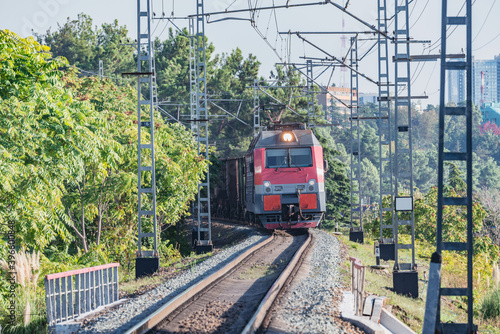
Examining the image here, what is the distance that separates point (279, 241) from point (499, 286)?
7682 millimetres

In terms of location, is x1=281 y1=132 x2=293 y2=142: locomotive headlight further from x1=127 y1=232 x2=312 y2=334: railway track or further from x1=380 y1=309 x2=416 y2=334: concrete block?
x1=380 y1=309 x2=416 y2=334: concrete block

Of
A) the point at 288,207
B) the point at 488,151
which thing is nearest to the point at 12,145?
the point at 288,207

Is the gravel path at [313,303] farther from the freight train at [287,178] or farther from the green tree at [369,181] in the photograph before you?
the green tree at [369,181]

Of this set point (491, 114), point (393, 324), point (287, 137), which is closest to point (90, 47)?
point (287, 137)

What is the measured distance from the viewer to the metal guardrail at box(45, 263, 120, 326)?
9891mm

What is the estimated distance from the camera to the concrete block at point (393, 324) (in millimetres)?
9859

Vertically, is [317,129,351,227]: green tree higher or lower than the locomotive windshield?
lower

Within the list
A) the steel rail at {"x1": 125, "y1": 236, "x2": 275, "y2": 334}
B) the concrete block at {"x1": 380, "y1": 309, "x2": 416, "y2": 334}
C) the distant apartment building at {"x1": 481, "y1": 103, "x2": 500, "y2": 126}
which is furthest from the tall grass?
the distant apartment building at {"x1": 481, "y1": 103, "x2": 500, "y2": 126}

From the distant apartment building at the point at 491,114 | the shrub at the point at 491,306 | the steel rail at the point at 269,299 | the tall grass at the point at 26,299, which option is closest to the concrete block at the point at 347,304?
the steel rail at the point at 269,299

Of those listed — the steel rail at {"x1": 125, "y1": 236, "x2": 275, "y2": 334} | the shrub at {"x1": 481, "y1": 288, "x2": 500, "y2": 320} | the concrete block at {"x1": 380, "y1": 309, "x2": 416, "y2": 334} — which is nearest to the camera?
the steel rail at {"x1": 125, "y1": 236, "x2": 275, "y2": 334}

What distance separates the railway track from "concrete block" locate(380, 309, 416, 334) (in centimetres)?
187

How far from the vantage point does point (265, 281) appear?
13.5 meters

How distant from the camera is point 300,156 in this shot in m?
22.3

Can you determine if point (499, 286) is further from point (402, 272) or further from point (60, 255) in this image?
point (60, 255)
